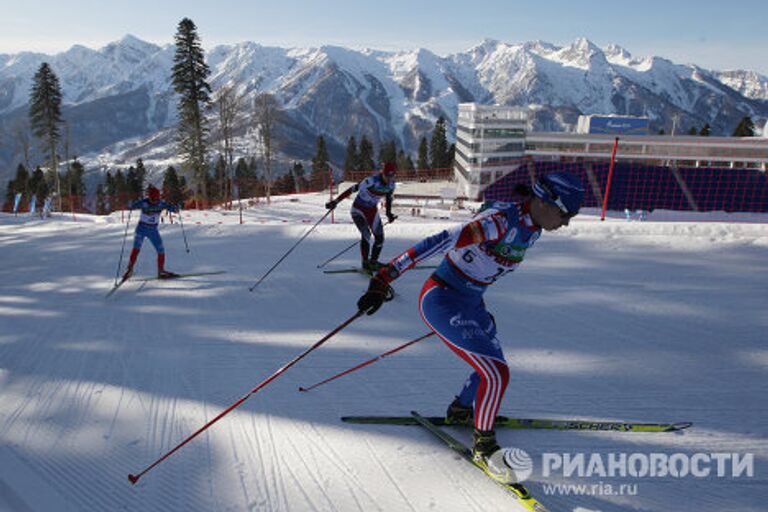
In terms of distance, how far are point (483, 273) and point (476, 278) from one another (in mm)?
63

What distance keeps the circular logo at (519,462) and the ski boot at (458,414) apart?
387 mm

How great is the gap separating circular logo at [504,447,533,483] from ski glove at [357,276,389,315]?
1330 mm

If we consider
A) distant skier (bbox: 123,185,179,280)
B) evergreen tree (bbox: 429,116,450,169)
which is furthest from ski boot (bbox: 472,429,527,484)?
evergreen tree (bbox: 429,116,450,169)

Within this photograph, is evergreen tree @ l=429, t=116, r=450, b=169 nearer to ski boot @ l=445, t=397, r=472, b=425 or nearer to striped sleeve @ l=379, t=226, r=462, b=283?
ski boot @ l=445, t=397, r=472, b=425

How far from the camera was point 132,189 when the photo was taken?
7025cm

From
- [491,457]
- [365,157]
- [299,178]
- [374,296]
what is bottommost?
[491,457]

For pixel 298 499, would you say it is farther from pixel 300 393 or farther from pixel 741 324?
Result: pixel 741 324

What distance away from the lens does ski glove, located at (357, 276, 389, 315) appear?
319 centimetres

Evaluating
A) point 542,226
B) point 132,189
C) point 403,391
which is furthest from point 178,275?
point 132,189

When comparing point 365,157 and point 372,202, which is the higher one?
point 365,157

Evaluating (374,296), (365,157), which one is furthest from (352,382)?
(365,157)

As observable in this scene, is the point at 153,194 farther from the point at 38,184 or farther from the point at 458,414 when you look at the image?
the point at 38,184

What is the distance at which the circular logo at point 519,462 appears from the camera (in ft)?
10.2

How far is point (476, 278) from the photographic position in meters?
3.24
